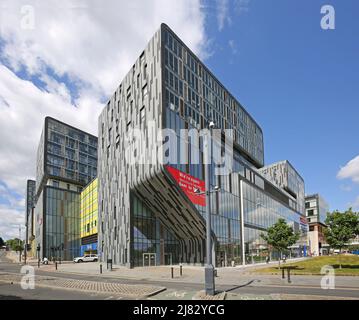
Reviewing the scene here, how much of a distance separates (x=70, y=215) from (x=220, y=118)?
147 feet

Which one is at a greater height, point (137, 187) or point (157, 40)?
→ point (157, 40)

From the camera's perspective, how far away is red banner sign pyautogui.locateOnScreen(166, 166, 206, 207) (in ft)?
125

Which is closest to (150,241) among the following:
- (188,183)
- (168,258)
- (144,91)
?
(168,258)

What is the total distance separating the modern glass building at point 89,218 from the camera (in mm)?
69688

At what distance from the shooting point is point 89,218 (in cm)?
7338

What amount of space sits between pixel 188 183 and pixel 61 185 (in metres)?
51.8

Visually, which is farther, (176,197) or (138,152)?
(138,152)

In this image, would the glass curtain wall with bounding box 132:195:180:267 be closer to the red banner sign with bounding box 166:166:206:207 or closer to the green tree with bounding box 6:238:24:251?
the red banner sign with bounding box 166:166:206:207

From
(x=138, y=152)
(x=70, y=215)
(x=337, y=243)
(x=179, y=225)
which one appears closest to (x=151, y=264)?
(x=179, y=225)

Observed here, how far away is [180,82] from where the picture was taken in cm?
4334

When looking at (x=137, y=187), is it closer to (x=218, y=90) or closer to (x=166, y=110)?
(x=166, y=110)

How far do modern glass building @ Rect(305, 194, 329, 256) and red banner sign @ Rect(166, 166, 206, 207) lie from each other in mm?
87583

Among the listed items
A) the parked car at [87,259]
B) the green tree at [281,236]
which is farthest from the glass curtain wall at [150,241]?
the parked car at [87,259]
